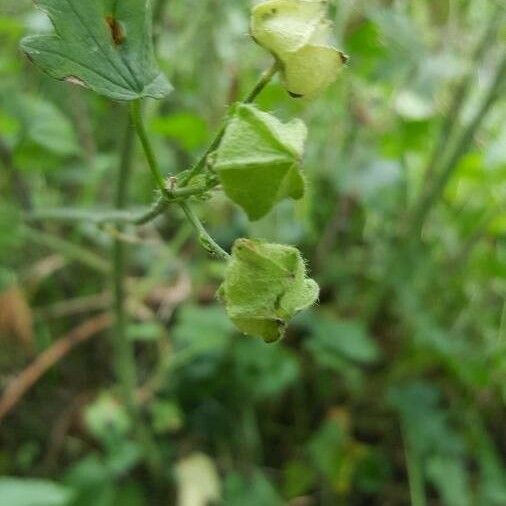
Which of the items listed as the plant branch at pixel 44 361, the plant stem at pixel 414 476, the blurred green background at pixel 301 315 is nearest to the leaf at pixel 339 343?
the blurred green background at pixel 301 315

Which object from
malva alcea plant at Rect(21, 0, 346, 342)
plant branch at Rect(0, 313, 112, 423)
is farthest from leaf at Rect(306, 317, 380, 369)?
malva alcea plant at Rect(21, 0, 346, 342)

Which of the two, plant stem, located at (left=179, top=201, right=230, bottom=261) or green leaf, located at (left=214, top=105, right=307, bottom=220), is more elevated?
green leaf, located at (left=214, top=105, right=307, bottom=220)

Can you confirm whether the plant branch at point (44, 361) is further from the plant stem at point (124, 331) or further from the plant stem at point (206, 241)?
the plant stem at point (206, 241)

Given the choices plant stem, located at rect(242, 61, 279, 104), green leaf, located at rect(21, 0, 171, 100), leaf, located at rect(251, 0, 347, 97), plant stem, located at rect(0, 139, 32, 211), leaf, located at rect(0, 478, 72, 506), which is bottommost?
leaf, located at rect(0, 478, 72, 506)

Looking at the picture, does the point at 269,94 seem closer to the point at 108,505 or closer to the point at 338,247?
the point at 338,247

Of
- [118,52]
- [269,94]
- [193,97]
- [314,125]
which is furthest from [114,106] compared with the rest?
[118,52]

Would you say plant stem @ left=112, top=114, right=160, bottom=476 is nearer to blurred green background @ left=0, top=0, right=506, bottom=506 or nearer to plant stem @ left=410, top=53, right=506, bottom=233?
blurred green background @ left=0, top=0, right=506, bottom=506
